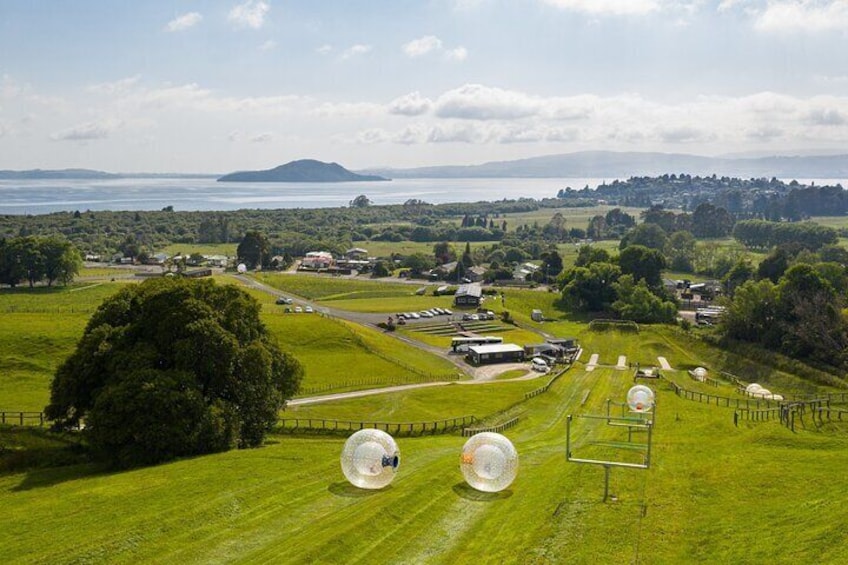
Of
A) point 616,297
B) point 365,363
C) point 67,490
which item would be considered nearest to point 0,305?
point 365,363

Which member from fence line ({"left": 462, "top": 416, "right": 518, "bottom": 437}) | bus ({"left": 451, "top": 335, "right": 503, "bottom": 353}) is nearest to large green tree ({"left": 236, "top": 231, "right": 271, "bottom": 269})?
bus ({"left": 451, "top": 335, "right": 503, "bottom": 353})

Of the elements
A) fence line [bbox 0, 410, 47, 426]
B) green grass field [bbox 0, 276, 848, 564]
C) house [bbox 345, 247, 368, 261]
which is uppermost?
green grass field [bbox 0, 276, 848, 564]

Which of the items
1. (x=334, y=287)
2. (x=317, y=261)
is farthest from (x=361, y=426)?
(x=317, y=261)

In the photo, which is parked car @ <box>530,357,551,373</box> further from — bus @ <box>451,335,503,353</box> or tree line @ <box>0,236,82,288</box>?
tree line @ <box>0,236,82,288</box>

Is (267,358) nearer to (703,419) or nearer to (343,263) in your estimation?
(703,419)

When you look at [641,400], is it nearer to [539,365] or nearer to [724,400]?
[724,400]
